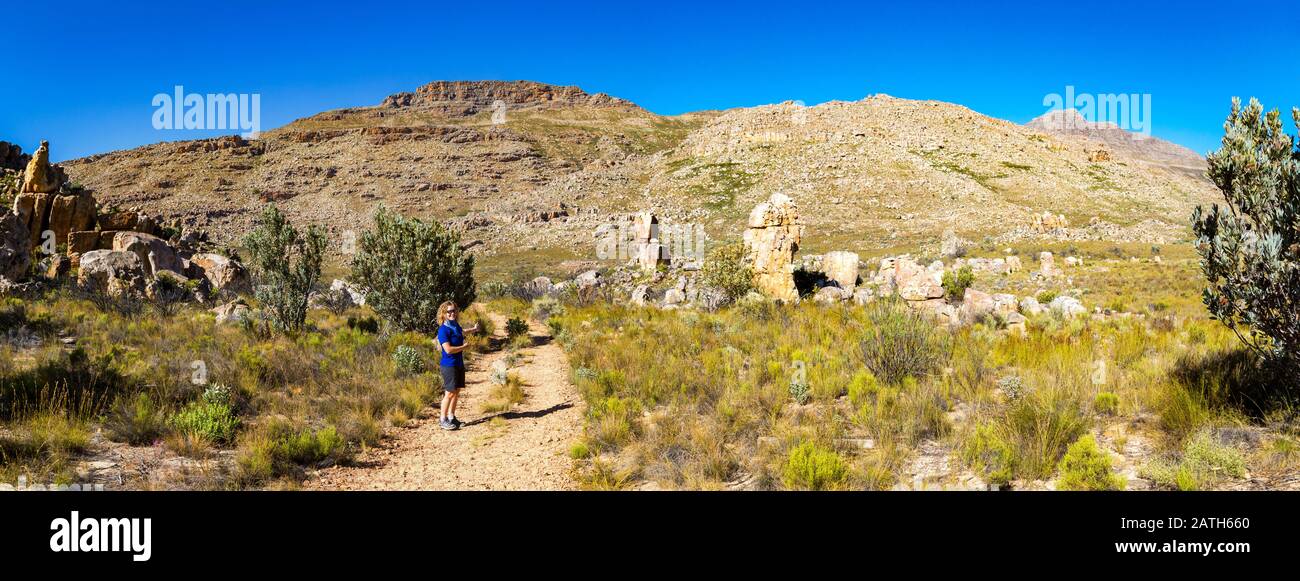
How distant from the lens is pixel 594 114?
144 metres

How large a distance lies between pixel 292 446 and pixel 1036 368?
8.26 m

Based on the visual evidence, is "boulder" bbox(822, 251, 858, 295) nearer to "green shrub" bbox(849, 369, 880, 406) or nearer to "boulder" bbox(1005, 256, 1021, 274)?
"boulder" bbox(1005, 256, 1021, 274)

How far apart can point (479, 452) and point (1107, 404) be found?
631cm

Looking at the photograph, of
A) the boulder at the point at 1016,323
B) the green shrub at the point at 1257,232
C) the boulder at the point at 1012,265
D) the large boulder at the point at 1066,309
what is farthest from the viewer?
the boulder at the point at 1012,265

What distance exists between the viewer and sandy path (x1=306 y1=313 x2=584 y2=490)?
5270 mm

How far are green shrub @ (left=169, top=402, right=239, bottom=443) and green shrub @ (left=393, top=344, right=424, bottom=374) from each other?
3.11 m

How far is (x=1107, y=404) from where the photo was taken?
534 centimetres

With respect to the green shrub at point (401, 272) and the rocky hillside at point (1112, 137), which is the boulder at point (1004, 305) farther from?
the rocky hillside at point (1112, 137)

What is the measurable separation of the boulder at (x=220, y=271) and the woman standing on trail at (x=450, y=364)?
50.6 feet

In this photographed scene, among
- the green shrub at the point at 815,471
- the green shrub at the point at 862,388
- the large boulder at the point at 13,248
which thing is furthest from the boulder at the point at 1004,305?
the large boulder at the point at 13,248

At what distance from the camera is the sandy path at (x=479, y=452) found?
17.3 ft

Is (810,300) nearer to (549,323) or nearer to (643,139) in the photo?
(549,323)
